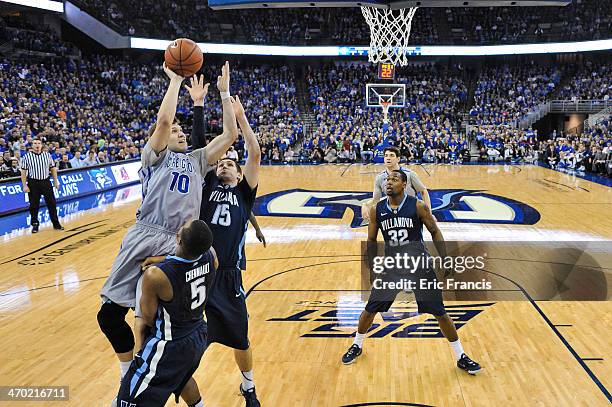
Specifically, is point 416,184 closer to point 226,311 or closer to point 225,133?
point 225,133

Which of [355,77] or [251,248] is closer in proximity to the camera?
[251,248]

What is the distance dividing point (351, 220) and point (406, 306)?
19.4ft

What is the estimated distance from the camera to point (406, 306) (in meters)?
6.77

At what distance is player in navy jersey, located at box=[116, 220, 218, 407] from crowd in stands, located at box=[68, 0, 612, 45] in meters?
31.9

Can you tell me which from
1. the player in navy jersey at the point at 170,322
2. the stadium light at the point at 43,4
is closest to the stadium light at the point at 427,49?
the stadium light at the point at 43,4

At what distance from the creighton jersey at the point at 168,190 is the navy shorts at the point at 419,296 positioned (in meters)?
1.98

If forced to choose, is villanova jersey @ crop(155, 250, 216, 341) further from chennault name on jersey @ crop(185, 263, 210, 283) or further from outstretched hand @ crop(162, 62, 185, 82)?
outstretched hand @ crop(162, 62, 185, 82)

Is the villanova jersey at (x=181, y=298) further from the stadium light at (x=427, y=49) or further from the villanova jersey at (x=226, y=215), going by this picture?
the stadium light at (x=427, y=49)

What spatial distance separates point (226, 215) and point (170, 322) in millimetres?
1039

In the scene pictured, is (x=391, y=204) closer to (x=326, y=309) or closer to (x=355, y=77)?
(x=326, y=309)

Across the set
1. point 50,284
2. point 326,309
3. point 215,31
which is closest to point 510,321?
point 326,309

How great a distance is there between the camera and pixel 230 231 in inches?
161

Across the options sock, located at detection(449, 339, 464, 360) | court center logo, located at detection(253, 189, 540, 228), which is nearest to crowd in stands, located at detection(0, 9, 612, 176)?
court center logo, located at detection(253, 189, 540, 228)

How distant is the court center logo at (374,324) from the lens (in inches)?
234
